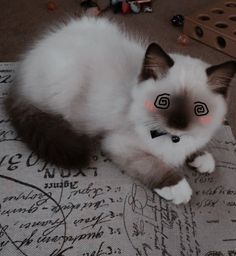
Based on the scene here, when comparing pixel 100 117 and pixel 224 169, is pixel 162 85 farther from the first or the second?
pixel 224 169

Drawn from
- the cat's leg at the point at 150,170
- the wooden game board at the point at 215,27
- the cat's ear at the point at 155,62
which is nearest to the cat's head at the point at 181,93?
the cat's ear at the point at 155,62

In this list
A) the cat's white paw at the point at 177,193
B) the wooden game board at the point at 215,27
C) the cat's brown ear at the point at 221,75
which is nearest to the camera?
the cat's brown ear at the point at 221,75

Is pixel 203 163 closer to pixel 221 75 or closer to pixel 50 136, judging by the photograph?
pixel 221 75

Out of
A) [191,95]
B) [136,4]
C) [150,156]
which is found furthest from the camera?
[136,4]

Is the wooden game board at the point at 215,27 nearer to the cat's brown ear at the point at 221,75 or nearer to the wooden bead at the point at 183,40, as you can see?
the wooden bead at the point at 183,40

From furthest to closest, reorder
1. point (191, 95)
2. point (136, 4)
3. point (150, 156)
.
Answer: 1. point (136, 4)
2. point (150, 156)
3. point (191, 95)

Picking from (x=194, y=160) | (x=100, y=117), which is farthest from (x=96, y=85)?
(x=194, y=160)
